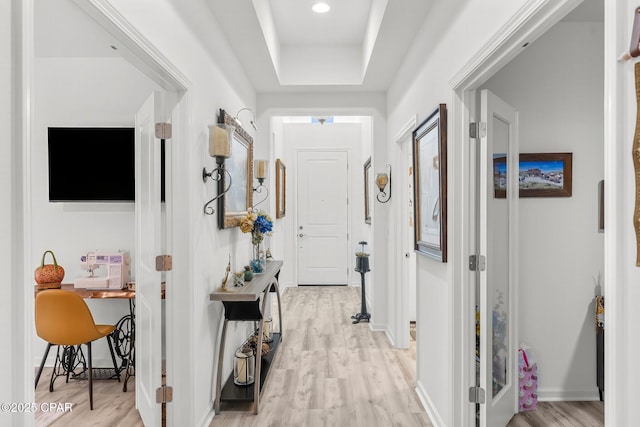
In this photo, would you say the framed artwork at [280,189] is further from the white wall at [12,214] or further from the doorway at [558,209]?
the white wall at [12,214]

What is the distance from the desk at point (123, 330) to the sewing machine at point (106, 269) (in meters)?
0.07

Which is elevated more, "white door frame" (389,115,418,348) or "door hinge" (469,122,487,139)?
"door hinge" (469,122,487,139)

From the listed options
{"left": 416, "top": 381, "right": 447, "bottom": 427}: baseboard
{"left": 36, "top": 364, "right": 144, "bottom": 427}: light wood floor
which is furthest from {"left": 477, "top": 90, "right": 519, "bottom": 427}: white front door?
{"left": 36, "top": 364, "right": 144, "bottom": 427}: light wood floor

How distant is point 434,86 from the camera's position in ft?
8.68

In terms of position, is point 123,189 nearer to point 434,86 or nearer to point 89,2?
point 89,2

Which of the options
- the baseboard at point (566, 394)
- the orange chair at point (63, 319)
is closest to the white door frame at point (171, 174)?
the orange chair at point (63, 319)

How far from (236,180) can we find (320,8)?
5.43 ft

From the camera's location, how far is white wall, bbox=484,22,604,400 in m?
2.88

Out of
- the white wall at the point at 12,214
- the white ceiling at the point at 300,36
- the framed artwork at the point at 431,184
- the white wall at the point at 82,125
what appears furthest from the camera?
the white wall at the point at 82,125

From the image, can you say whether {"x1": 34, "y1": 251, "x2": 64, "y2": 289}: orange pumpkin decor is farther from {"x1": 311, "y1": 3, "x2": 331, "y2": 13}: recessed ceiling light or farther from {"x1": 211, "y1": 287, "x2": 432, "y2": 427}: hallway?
{"x1": 311, "y1": 3, "x2": 331, "y2": 13}: recessed ceiling light

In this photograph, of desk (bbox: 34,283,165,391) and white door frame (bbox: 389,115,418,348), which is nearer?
desk (bbox: 34,283,165,391)

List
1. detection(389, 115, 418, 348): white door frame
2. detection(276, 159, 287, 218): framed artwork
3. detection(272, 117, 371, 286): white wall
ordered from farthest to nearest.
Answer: detection(272, 117, 371, 286): white wall, detection(276, 159, 287, 218): framed artwork, detection(389, 115, 418, 348): white door frame

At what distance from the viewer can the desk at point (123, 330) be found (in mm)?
3027

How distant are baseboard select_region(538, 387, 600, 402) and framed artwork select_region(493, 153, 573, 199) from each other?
1374 millimetres
